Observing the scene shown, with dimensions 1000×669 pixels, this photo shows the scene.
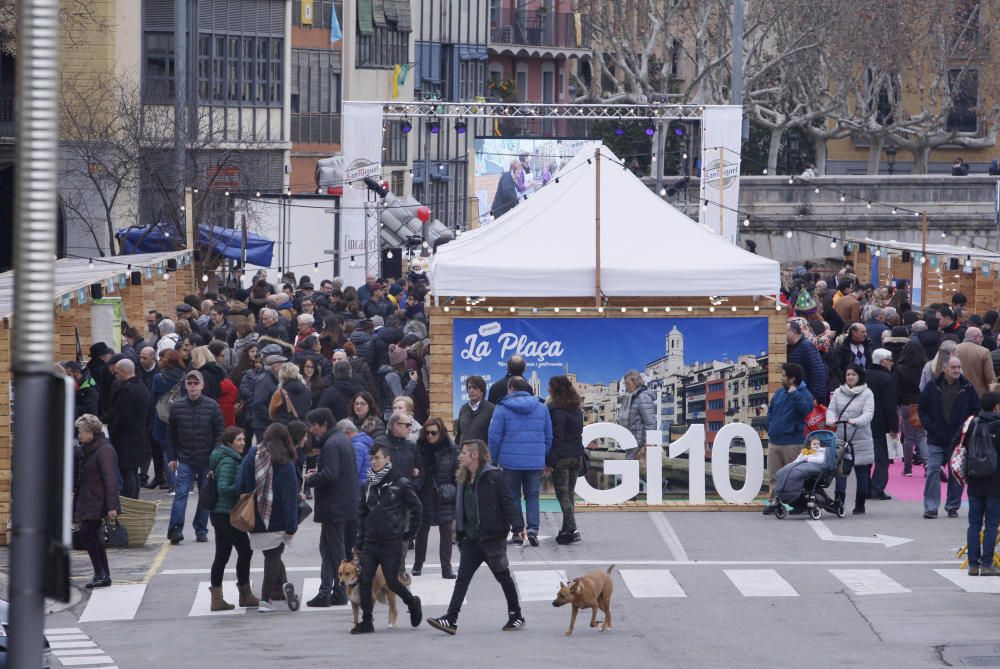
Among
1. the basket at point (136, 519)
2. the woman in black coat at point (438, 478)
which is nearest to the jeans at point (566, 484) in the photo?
the woman in black coat at point (438, 478)

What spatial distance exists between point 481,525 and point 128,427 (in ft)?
20.1

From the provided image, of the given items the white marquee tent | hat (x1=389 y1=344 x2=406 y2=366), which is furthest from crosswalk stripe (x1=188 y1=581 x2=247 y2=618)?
hat (x1=389 y1=344 x2=406 y2=366)

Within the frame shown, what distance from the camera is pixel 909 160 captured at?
77188 millimetres

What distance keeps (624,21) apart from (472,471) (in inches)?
1966

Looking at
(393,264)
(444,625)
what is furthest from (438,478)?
(393,264)

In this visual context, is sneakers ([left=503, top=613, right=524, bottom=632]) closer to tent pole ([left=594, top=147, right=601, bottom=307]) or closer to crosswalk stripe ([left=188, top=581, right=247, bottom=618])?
crosswalk stripe ([left=188, top=581, right=247, bottom=618])

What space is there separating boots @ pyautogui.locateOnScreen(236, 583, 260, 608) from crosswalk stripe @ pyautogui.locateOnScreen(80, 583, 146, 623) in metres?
0.74

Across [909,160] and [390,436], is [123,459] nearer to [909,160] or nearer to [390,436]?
[390,436]

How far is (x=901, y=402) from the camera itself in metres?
19.1

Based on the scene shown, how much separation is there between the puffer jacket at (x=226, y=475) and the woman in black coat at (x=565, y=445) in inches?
124

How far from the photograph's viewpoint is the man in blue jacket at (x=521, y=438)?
15.0 m

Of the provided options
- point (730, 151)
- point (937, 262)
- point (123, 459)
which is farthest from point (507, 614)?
point (730, 151)

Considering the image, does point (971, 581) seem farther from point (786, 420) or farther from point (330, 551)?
point (330, 551)

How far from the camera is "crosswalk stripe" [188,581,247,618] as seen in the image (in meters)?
13.2
